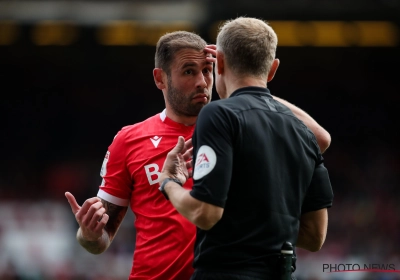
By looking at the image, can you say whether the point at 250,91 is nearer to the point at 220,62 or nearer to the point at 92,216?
the point at 220,62

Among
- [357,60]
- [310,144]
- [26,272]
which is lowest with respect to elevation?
[26,272]

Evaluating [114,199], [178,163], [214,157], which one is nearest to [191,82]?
[114,199]

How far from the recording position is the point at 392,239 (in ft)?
45.0

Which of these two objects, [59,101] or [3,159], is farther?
[59,101]

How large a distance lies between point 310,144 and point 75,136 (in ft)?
49.1

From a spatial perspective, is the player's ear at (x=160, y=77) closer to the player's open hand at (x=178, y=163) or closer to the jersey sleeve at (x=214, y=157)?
the player's open hand at (x=178, y=163)

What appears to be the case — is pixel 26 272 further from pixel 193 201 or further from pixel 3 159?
pixel 193 201

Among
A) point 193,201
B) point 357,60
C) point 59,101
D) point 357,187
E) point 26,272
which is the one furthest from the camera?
point 59,101

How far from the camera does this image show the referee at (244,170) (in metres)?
2.68

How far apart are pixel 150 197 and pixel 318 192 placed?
1006 millimetres

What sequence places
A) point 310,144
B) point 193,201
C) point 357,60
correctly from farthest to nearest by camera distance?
1. point 357,60
2. point 310,144
3. point 193,201

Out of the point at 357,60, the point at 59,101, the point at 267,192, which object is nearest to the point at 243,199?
the point at 267,192

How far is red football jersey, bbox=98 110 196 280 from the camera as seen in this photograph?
354cm

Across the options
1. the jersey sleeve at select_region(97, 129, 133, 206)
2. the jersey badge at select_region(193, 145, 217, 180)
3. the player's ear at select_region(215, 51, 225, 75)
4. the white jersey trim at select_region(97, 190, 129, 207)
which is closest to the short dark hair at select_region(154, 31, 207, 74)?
the jersey sleeve at select_region(97, 129, 133, 206)
